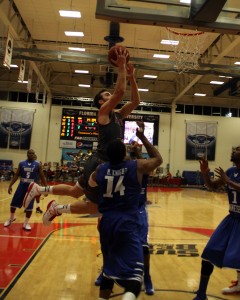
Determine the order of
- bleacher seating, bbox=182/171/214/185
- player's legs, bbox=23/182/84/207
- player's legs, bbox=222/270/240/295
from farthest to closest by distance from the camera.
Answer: bleacher seating, bbox=182/171/214/185 < player's legs, bbox=222/270/240/295 < player's legs, bbox=23/182/84/207

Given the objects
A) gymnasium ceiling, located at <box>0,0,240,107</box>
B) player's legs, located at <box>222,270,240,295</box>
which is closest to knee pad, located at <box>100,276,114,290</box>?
player's legs, located at <box>222,270,240,295</box>

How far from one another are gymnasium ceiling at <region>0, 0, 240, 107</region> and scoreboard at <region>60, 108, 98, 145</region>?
1.60m

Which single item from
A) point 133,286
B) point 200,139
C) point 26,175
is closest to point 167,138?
point 200,139

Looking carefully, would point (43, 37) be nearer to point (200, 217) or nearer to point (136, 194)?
point (200, 217)

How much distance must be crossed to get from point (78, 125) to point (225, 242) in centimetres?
2011

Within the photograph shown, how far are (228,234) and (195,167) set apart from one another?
21474 mm

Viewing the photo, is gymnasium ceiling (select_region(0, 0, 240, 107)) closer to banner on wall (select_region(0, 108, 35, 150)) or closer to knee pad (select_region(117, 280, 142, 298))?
banner on wall (select_region(0, 108, 35, 150))

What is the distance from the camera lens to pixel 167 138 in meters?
24.9

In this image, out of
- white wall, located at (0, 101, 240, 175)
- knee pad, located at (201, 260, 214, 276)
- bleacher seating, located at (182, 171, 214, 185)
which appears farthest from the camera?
bleacher seating, located at (182, 171, 214, 185)

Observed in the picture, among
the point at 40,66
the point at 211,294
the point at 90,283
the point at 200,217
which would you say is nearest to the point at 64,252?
the point at 90,283

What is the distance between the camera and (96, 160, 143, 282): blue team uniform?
277 centimetres

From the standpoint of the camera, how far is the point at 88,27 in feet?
49.8

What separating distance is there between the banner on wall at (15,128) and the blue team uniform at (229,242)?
21.2 metres

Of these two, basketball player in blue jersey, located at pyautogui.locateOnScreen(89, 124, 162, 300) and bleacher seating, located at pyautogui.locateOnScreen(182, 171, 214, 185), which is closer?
basketball player in blue jersey, located at pyautogui.locateOnScreen(89, 124, 162, 300)
